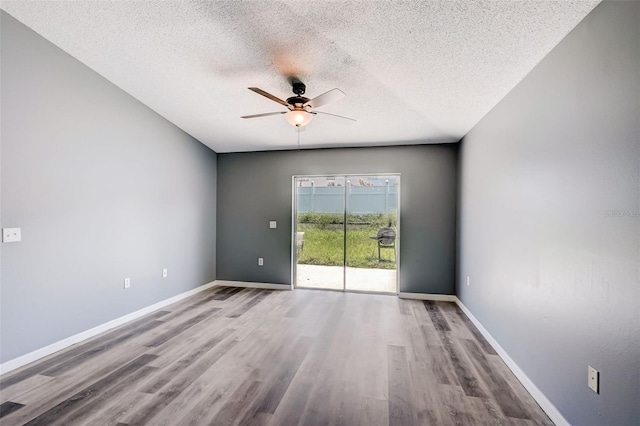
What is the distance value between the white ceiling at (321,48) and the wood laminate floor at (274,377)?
2.53 meters

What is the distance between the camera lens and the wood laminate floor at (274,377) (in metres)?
1.93

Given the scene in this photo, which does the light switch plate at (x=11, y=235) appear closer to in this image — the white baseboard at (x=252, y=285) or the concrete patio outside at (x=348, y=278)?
the white baseboard at (x=252, y=285)

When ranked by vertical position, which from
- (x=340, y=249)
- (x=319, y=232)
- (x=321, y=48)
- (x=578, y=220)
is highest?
(x=321, y=48)

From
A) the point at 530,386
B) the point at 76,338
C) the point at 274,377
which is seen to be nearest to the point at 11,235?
the point at 76,338

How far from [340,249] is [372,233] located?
0.62 meters

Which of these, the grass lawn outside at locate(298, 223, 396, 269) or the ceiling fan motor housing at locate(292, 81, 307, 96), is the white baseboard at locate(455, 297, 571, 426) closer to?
the grass lawn outside at locate(298, 223, 396, 269)

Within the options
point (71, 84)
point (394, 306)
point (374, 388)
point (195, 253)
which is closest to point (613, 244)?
point (374, 388)

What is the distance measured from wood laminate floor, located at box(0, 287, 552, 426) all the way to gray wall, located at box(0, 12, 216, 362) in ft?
1.45

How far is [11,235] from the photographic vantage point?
2.45m

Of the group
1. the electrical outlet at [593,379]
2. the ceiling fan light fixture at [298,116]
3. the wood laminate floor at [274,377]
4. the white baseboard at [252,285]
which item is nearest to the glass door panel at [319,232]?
the white baseboard at [252,285]

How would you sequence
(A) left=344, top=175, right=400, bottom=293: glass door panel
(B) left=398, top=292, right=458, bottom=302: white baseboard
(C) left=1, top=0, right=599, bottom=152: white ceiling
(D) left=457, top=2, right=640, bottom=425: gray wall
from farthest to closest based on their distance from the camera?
(A) left=344, top=175, right=400, bottom=293: glass door panel → (B) left=398, top=292, right=458, bottom=302: white baseboard → (C) left=1, top=0, right=599, bottom=152: white ceiling → (D) left=457, top=2, right=640, bottom=425: gray wall

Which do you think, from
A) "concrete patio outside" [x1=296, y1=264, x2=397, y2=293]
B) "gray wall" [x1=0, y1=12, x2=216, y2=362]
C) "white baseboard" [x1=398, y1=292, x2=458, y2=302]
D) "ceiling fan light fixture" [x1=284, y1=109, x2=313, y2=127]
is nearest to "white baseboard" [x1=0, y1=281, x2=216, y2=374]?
"gray wall" [x1=0, y1=12, x2=216, y2=362]

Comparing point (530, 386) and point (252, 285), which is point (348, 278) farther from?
point (530, 386)

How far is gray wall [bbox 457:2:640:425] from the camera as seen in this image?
1.38 metres
